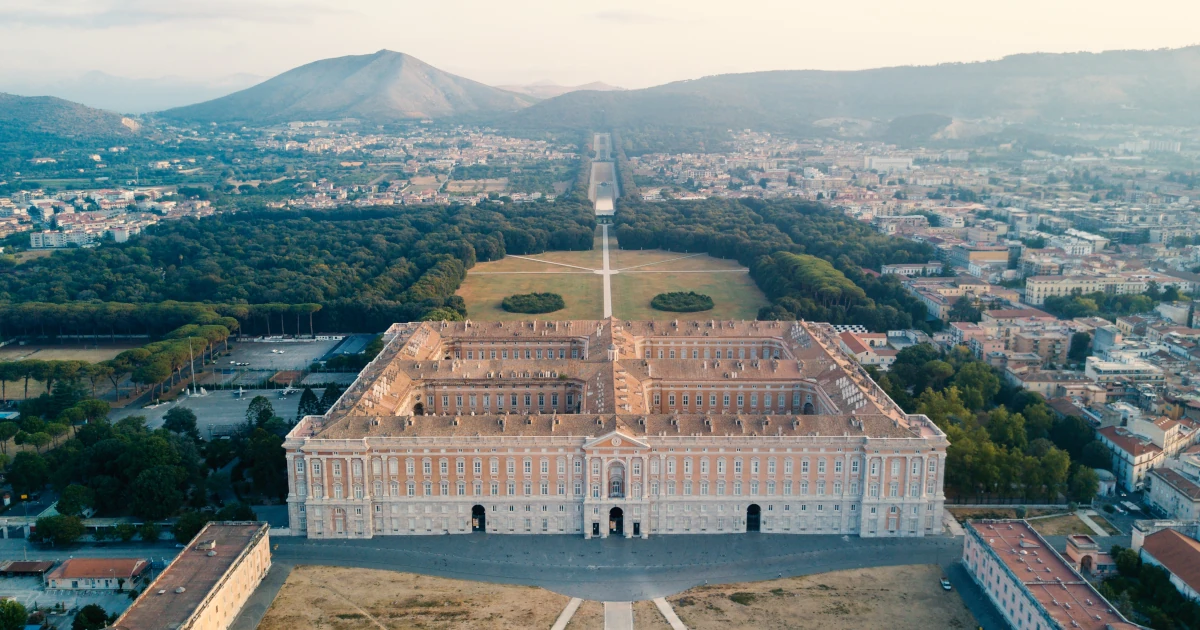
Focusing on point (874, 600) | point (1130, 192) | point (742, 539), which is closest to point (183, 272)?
point (742, 539)

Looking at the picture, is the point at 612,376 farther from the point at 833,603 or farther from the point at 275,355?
the point at 275,355

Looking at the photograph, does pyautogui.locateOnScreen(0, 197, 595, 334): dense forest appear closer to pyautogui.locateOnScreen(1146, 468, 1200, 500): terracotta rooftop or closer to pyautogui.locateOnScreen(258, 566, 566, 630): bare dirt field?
pyautogui.locateOnScreen(258, 566, 566, 630): bare dirt field

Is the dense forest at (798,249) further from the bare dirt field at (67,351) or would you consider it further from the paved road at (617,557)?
the bare dirt field at (67,351)

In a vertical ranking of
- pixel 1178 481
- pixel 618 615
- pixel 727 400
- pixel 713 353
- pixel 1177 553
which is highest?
pixel 713 353

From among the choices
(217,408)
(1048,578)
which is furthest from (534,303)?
(1048,578)

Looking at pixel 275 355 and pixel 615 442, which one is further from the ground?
pixel 615 442

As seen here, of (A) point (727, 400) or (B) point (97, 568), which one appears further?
(A) point (727, 400)

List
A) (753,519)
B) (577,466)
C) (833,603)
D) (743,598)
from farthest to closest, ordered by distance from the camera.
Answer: (753,519) → (577,466) → (743,598) → (833,603)
